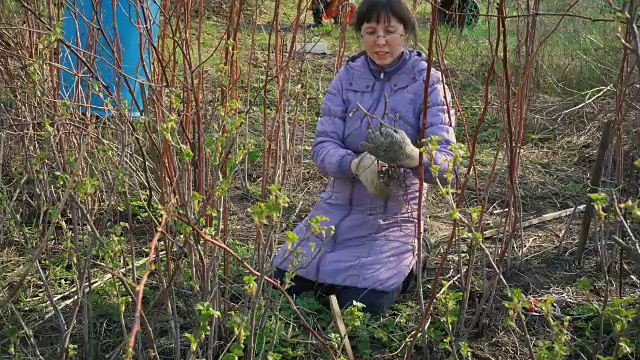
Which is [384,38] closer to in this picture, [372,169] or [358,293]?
[372,169]

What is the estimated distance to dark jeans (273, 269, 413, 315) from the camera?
2145 mm

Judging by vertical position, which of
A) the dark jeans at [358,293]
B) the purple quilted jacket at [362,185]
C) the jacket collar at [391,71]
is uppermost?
the jacket collar at [391,71]

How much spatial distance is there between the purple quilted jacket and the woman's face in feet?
0.15

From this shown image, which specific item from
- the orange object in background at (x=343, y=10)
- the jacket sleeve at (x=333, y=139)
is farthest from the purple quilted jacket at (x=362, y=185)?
the orange object in background at (x=343, y=10)

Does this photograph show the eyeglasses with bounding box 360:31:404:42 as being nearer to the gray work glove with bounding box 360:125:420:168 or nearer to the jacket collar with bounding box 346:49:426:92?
the jacket collar with bounding box 346:49:426:92

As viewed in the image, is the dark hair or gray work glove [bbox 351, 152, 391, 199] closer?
gray work glove [bbox 351, 152, 391, 199]

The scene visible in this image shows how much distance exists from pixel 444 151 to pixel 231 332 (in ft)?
2.59

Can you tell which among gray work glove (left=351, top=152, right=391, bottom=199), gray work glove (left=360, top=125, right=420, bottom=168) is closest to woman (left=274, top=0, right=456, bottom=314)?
gray work glove (left=351, top=152, right=391, bottom=199)

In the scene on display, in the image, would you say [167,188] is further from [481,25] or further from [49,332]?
[481,25]

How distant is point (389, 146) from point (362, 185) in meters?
0.42

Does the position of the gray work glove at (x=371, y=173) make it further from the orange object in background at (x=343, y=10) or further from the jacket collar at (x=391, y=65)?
the orange object in background at (x=343, y=10)

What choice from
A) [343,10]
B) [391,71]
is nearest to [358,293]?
[391,71]

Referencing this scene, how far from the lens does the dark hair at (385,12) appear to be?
90.3 inches

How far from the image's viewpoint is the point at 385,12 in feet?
7.51
